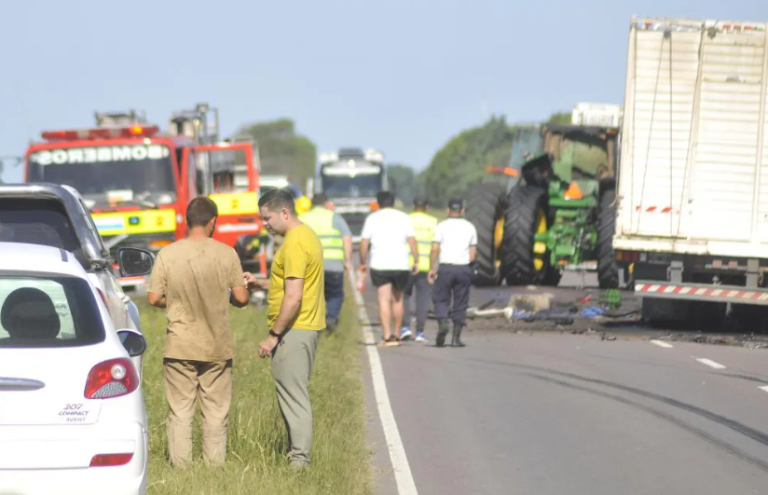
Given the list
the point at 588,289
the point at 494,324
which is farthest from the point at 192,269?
the point at 588,289

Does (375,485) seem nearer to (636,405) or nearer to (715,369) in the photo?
(636,405)

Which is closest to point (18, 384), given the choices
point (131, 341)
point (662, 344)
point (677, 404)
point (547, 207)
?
point (131, 341)

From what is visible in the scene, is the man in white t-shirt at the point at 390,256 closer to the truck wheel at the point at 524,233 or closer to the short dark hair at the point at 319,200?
the short dark hair at the point at 319,200

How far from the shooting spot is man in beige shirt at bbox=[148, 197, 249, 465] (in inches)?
313

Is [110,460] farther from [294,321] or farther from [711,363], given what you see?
[711,363]

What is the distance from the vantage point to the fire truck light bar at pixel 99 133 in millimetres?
19641

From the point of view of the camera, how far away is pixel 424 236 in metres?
16.5

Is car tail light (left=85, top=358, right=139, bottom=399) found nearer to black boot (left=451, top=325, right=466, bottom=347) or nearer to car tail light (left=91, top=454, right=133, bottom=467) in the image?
car tail light (left=91, top=454, right=133, bottom=467)

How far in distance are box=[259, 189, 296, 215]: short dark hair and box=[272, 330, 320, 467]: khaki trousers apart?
0.74 m

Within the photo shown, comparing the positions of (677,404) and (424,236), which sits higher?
(424,236)

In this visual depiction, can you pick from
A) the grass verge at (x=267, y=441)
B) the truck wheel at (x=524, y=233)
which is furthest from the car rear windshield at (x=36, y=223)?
the truck wheel at (x=524, y=233)

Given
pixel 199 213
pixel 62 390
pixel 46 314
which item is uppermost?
pixel 199 213

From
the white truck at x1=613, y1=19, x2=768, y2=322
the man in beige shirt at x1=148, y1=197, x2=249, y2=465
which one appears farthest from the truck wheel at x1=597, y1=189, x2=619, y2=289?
the man in beige shirt at x1=148, y1=197, x2=249, y2=465

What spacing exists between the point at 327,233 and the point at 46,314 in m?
9.44
